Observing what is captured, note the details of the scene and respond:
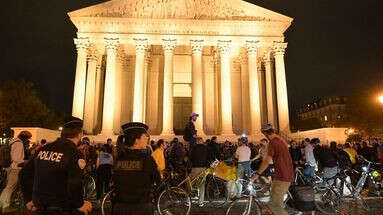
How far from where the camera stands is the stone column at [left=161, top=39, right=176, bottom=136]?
3638 centimetres

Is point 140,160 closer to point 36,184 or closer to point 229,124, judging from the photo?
point 36,184

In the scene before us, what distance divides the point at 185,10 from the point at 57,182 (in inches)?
1440

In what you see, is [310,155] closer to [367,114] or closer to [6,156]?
[6,156]

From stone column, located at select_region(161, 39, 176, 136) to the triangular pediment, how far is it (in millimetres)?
3523

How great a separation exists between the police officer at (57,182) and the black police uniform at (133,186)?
442mm

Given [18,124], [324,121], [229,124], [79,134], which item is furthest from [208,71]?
[324,121]

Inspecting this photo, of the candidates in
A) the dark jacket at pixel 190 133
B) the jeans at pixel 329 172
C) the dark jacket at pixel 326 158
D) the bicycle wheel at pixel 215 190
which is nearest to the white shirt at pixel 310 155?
the dark jacket at pixel 326 158

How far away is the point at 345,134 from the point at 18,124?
47.4m

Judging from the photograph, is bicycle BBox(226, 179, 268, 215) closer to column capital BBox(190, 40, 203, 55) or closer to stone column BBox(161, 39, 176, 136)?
stone column BBox(161, 39, 176, 136)

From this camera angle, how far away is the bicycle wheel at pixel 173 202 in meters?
9.38

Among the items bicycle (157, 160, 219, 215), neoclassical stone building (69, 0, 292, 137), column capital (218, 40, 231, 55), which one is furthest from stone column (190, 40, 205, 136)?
bicycle (157, 160, 219, 215)

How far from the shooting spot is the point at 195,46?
37.9 meters

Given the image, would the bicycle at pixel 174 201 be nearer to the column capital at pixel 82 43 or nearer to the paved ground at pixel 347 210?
the paved ground at pixel 347 210

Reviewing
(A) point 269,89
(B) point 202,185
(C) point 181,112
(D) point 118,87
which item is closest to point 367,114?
(A) point 269,89
